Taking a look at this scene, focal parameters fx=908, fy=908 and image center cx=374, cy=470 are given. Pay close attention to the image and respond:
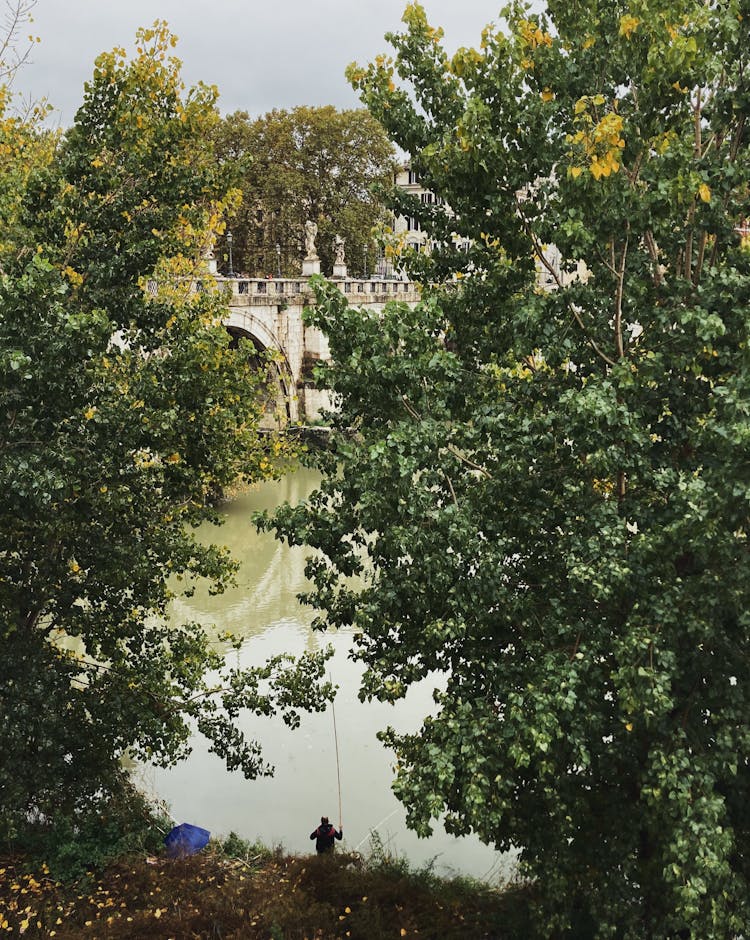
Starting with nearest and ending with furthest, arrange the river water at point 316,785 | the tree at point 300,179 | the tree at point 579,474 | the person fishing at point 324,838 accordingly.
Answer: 1. the tree at point 579,474
2. the person fishing at point 324,838
3. the river water at point 316,785
4. the tree at point 300,179

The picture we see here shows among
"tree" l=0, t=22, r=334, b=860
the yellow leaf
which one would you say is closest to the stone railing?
"tree" l=0, t=22, r=334, b=860

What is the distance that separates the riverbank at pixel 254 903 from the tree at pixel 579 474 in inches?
65.6

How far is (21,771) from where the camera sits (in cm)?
789

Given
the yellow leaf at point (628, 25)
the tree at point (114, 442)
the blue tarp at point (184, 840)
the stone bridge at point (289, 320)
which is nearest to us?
the yellow leaf at point (628, 25)

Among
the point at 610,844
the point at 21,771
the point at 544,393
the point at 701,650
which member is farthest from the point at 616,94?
the point at 21,771

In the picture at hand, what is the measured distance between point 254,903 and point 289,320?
2601 centimetres

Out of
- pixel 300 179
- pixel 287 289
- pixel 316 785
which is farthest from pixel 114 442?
pixel 300 179

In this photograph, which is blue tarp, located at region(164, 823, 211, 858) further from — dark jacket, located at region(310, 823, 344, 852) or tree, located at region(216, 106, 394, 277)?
tree, located at region(216, 106, 394, 277)

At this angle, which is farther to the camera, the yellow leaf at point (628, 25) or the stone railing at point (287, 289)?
the stone railing at point (287, 289)

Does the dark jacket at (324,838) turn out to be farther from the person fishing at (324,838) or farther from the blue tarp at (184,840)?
the blue tarp at (184,840)

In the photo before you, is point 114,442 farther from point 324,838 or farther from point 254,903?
point 324,838

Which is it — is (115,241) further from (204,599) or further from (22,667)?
(204,599)

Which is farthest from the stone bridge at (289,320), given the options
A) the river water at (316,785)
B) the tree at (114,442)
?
the tree at (114,442)

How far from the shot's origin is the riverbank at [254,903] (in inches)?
313
